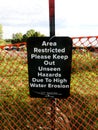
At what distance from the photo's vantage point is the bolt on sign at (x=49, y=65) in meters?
2.36

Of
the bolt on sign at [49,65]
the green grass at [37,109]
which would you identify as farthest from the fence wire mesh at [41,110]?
the bolt on sign at [49,65]

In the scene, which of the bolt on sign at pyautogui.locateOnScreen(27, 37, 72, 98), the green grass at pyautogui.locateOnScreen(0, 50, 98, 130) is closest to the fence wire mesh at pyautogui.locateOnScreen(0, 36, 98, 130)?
the green grass at pyautogui.locateOnScreen(0, 50, 98, 130)

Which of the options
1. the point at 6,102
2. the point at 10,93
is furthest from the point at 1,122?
the point at 10,93

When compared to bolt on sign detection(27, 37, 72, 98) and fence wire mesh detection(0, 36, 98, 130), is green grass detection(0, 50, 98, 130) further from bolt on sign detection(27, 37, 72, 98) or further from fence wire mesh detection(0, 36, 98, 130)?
bolt on sign detection(27, 37, 72, 98)

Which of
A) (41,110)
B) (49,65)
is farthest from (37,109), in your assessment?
(49,65)

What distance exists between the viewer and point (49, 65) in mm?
2432

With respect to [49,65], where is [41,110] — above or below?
below

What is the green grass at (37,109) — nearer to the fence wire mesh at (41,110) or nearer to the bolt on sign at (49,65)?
the fence wire mesh at (41,110)

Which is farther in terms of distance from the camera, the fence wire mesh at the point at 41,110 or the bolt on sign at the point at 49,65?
the fence wire mesh at the point at 41,110

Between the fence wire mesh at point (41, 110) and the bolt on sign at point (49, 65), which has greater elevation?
the bolt on sign at point (49, 65)

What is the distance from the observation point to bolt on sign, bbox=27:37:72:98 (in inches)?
93.0

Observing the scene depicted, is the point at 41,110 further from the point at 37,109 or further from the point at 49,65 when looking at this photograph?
the point at 49,65

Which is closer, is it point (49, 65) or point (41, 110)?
point (49, 65)

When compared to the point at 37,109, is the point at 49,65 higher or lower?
higher
